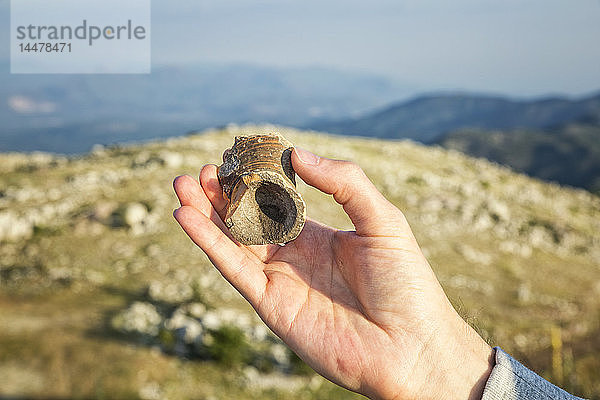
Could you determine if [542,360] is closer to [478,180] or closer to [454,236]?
[454,236]

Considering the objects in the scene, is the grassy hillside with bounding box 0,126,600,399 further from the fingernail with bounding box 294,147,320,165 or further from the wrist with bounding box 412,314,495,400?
the fingernail with bounding box 294,147,320,165

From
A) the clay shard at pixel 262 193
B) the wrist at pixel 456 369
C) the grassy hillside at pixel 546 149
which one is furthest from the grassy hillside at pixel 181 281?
the grassy hillside at pixel 546 149

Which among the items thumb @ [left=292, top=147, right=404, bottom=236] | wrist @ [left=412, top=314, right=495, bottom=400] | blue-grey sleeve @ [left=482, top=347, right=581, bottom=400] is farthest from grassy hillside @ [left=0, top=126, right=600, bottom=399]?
thumb @ [left=292, top=147, right=404, bottom=236]

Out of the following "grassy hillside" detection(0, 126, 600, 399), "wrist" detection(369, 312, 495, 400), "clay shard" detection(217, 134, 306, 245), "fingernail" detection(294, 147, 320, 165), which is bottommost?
"grassy hillside" detection(0, 126, 600, 399)

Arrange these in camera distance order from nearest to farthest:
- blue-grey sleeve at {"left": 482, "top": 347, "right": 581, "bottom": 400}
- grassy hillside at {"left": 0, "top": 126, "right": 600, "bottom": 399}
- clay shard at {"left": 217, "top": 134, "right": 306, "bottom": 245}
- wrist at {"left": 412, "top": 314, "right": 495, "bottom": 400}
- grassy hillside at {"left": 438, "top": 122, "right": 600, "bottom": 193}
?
blue-grey sleeve at {"left": 482, "top": 347, "right": 581, "bottom": 400} < wrist at {"left": 412, "top": 314, "right": 495, "bottom": 400} < clay shard at {"left": 217, "top": 134, "right": 306, "bottom": 245} < grassy hillside at {"left": 0, "top": 126, "right": 600, "bottom": 399} < grassy hillside at {"left": 438, "top": 122, "right": 600, "bottom": 193}

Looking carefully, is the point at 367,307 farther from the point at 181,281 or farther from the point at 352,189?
the point at 181,281

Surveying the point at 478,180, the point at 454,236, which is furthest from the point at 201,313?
the point at 478,180

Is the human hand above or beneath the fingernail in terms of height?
beneath
